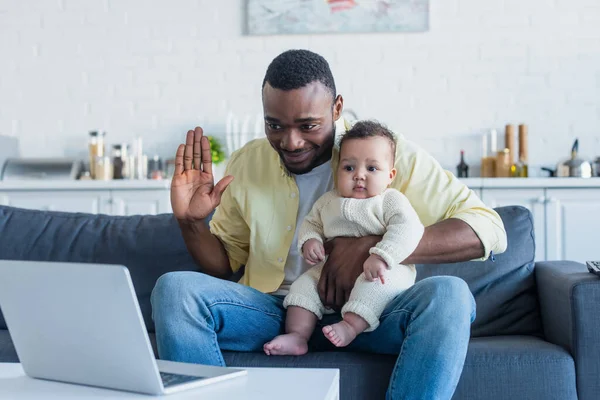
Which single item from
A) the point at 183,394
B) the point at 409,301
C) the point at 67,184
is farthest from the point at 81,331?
the point at 67,184

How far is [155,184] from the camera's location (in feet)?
14.6

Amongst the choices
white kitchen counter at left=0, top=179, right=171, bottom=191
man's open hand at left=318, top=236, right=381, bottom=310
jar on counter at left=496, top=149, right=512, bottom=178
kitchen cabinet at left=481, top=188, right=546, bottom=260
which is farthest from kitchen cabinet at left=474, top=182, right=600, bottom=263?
man's open hand at left=318, top=236, right=381, bottom=310

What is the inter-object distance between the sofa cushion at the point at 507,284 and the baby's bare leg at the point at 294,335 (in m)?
0.47

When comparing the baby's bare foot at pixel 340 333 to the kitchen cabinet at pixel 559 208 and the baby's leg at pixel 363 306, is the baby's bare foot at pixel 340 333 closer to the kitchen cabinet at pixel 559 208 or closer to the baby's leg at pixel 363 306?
the baby's leg at pixel 363 306

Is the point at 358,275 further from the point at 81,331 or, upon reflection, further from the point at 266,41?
the point at 266,41

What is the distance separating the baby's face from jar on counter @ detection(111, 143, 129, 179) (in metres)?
2.95

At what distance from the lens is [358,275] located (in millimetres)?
1960

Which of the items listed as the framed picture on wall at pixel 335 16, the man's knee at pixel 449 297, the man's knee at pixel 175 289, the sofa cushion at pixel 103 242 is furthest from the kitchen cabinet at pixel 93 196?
the man's knee at pixel 449 297

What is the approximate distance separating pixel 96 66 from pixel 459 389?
3844 millimetres

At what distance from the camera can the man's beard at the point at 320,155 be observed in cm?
213

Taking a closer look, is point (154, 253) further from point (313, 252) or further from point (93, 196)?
point (93, 196)

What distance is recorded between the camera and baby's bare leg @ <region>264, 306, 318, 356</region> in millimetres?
1897

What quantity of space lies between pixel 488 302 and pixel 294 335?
65 cm

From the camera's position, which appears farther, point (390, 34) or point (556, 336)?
point (390, 34)
